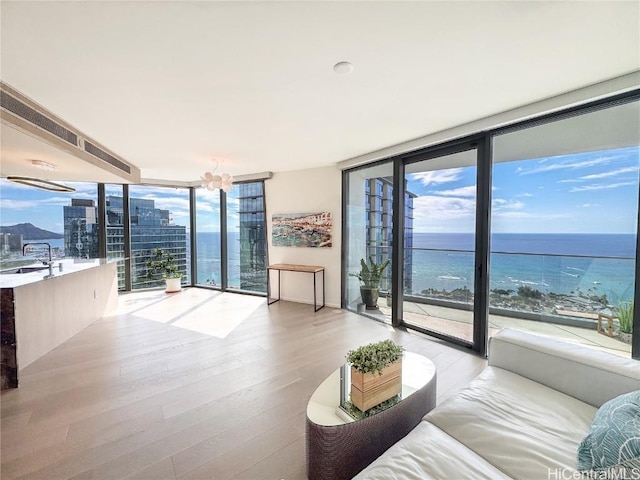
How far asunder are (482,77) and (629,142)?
144cm

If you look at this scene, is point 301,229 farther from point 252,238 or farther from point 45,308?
point 45,308

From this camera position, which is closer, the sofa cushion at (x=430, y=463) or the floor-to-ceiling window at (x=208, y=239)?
the sofa cushion at (x=430, y=463)

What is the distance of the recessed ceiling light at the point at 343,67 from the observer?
6.19 ft

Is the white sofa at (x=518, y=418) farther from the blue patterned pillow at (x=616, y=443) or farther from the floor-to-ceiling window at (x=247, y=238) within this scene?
the floor-to-ceiling window at (x=247, y=238)

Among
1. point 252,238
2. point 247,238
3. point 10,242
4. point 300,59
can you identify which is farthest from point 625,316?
point 10,242

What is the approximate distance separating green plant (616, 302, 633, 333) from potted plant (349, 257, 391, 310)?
2.55 meters

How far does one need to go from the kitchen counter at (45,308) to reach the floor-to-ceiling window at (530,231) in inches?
171

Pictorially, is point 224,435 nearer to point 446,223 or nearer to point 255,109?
point 255,109

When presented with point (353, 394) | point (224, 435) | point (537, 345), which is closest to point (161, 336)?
point (224, 435)

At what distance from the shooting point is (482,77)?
2066mm

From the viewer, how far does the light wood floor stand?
163cm

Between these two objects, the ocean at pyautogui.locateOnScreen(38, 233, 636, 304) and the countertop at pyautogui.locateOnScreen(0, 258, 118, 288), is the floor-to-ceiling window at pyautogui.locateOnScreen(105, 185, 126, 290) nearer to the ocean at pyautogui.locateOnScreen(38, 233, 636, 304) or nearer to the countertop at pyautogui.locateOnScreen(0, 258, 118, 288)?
the countertop at pyautogui.locateOnScreen(0, 258, 118, 288)

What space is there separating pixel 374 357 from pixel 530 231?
2496 millimetres

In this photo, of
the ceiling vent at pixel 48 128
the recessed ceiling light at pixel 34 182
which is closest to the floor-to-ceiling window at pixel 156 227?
the ceiling vent at pixel 48 128
